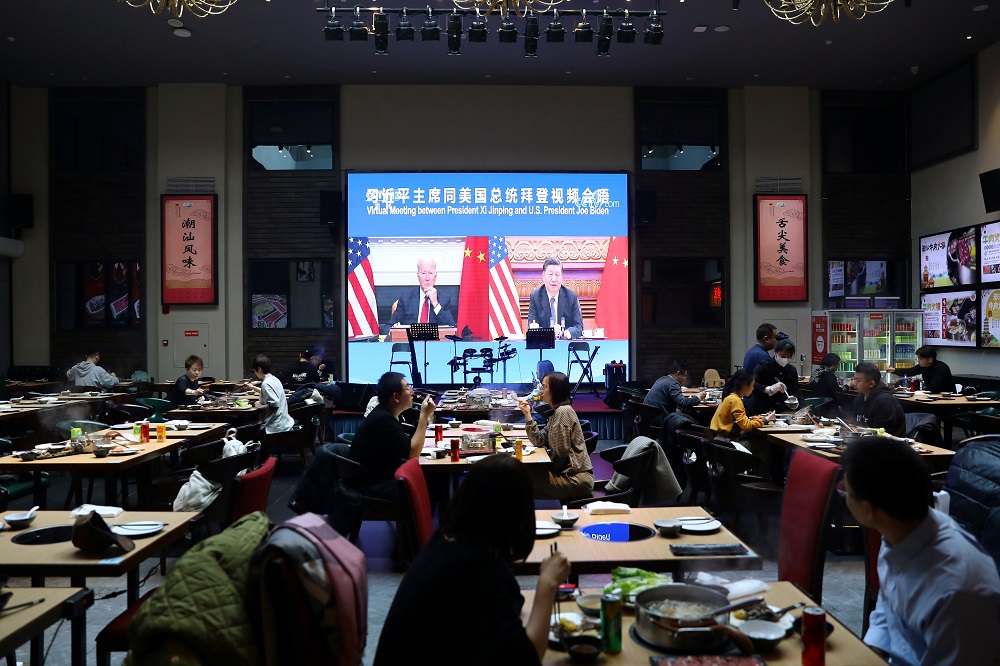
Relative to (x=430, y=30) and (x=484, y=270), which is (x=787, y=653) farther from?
(x=484, y=270)

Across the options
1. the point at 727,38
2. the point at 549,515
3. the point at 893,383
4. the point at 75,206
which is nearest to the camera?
the point at 549,515

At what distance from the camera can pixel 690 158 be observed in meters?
13.1

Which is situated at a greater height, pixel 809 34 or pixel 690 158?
pixel 809 34

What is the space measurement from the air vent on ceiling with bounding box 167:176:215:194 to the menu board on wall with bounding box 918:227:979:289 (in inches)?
470

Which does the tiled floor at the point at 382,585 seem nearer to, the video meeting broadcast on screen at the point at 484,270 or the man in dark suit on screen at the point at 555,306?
the video meeting broadcast on screen at the point at 484,270

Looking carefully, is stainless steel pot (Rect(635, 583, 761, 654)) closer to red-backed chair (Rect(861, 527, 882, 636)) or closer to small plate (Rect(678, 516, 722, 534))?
small plate (Rect(678, 516, 722, 534))

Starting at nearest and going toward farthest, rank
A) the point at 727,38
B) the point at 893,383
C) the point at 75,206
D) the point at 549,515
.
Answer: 1. the point at 549,515
2. the point at 893,383
3. the point at 727,38
4. the point at 75,206

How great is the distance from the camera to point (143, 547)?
285 centimetres

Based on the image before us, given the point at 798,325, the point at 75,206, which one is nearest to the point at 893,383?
the point at 798,325

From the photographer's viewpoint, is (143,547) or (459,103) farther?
(459,103)

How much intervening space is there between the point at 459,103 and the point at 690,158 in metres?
4.13

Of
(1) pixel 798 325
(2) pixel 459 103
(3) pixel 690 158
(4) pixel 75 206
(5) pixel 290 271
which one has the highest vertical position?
(2) pixel 459 103

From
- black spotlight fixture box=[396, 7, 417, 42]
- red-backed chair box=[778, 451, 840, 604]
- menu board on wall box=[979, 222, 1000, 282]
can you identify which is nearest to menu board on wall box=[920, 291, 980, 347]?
menu board on wall box=[979, 222, 1000, 282]

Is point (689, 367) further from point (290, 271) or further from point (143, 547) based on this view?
point (143, 547)
